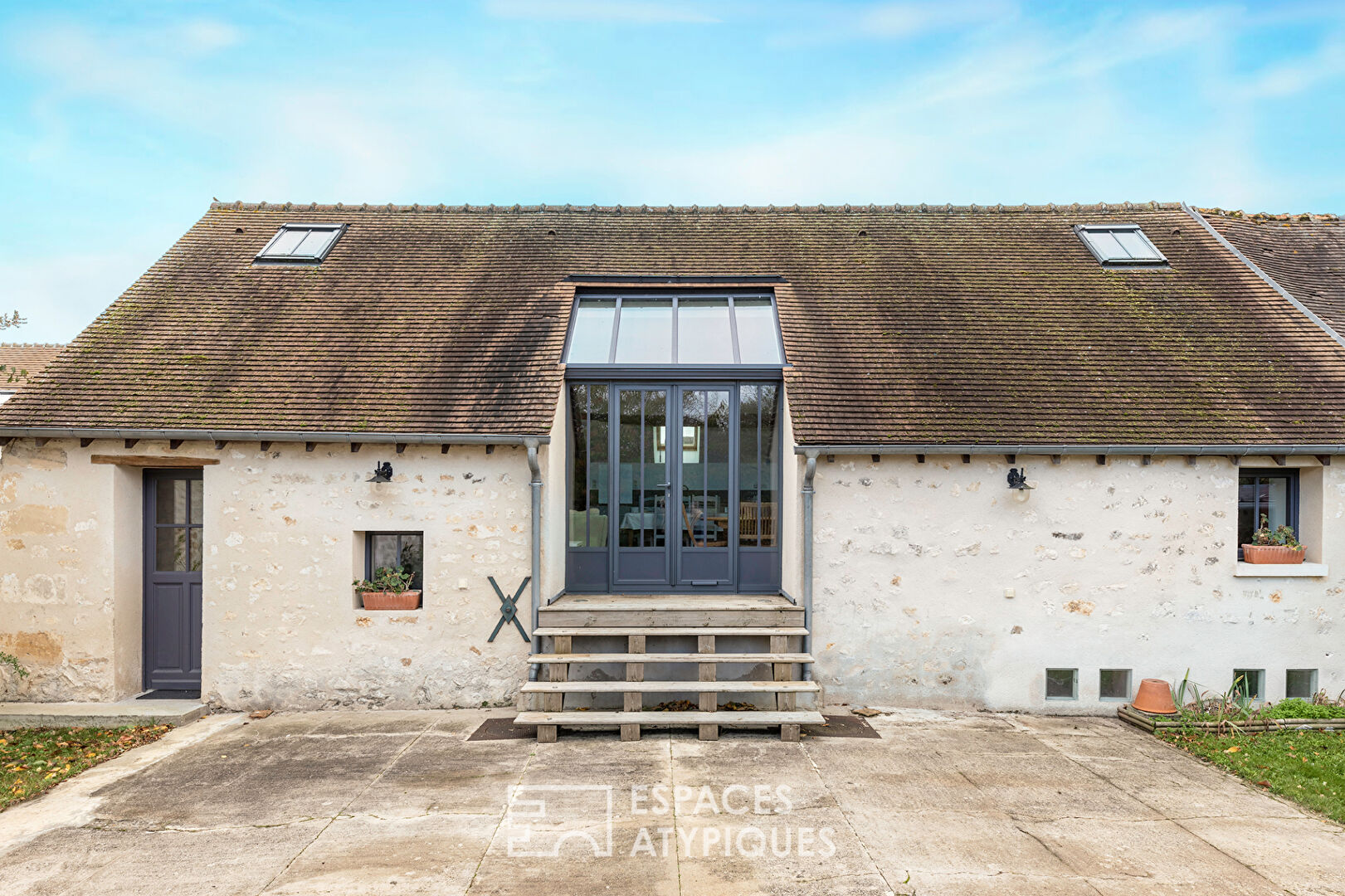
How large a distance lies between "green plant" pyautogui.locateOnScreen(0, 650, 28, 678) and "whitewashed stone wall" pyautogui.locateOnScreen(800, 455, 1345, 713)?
8098 millimetres

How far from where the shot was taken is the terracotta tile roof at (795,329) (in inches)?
261

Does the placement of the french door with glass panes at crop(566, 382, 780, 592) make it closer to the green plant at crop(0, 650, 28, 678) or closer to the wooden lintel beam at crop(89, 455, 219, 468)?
the wooden lintel beam at crop(89, 455, 219, 468)

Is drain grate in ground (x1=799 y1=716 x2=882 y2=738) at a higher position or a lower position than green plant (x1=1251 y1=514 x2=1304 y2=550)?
lower

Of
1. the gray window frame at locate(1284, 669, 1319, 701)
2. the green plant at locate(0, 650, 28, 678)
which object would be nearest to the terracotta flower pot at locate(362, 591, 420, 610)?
the green plant at locate(0, 650, 28, 678)

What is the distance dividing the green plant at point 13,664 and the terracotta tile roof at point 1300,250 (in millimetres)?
15479

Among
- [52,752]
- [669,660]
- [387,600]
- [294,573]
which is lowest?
[52,752]

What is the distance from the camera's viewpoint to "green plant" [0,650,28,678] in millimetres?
6453

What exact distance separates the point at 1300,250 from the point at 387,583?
13739 millimetres

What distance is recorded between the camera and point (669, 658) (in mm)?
5945

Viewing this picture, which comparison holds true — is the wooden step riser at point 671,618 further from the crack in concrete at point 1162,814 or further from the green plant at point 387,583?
the crack in concrete at point 1162,814

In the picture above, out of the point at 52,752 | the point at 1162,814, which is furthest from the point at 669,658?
the point at 52,752

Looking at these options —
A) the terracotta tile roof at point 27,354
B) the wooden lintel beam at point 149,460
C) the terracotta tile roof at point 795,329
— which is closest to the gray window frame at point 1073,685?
the terracotta tile roof at point 795,329

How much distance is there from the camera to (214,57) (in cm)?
995

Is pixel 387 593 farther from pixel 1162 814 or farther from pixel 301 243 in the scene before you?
pixel 1162 814
